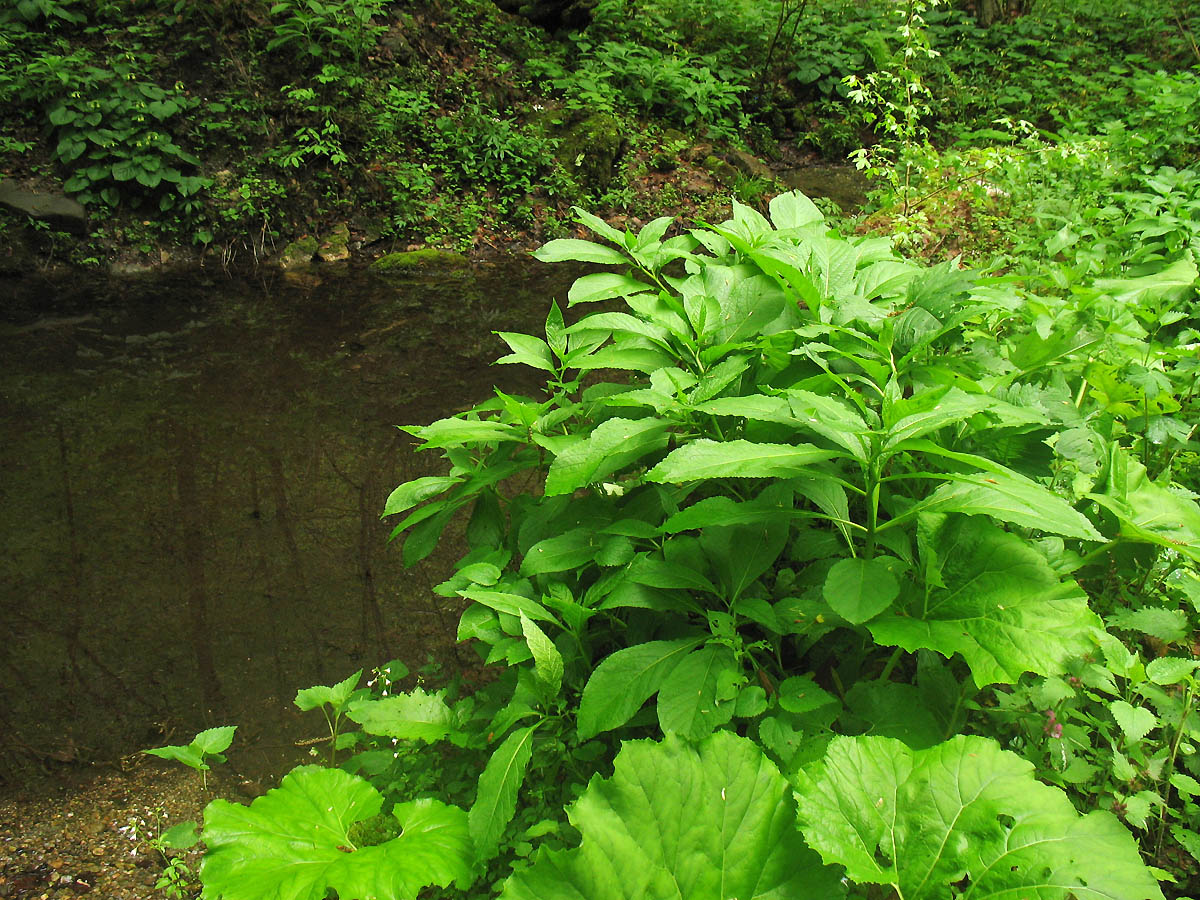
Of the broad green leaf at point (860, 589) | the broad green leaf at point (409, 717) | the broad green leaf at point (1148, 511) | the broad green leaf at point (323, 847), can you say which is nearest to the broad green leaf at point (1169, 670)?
the broad green leaf at point (1148, 511)

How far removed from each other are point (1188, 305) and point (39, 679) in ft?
13.3

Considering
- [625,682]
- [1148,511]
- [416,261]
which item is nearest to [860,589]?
[625,682]

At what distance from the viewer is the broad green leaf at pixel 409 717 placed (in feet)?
4.91

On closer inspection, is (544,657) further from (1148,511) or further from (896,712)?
(1148,511)

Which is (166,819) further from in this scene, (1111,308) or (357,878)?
(1111,308)

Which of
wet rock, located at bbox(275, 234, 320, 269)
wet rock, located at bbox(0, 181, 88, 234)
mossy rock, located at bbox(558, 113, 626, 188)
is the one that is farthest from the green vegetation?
wet rock, located at bbox(0, 181, 88, 234)

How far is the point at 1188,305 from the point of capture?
222 centimetres

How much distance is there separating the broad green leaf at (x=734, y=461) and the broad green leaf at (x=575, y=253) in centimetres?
59

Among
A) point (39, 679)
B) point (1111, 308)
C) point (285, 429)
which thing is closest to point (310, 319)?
point (285, 429)

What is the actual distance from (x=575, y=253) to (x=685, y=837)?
108 cm

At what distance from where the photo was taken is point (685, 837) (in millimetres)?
853

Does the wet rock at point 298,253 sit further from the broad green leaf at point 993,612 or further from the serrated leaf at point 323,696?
the broad green leaf at point 993,612

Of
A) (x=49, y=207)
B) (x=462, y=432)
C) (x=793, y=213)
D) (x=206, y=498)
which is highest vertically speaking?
(x=793, y=213)

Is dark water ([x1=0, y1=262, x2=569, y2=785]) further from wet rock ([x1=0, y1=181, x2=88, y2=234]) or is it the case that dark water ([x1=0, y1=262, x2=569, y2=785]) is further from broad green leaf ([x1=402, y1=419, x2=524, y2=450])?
broad green leaf ([x1=402, y1=419, x2=524, y2=450])
